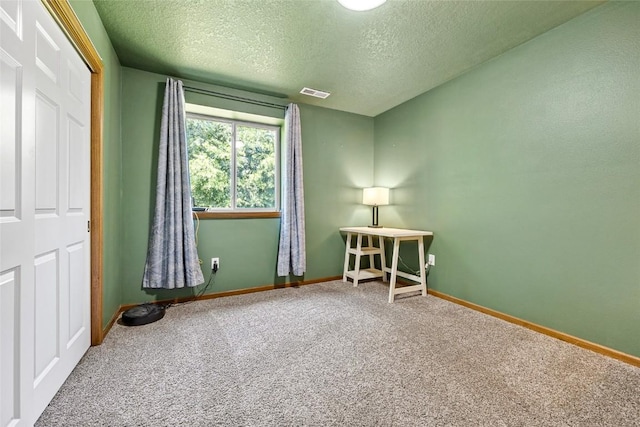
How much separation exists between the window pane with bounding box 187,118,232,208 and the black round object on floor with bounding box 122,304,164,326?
113 cm

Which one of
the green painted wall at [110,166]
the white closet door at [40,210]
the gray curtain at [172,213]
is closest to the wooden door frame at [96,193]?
the white closet door at [40,210]

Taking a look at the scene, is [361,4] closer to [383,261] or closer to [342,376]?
[342,376]

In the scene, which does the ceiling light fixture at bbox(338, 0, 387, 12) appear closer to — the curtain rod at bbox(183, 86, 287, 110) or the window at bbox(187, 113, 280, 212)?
the curtain rod at bbox(183, 86, 287, 110)

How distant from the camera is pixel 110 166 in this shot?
2.18 metres

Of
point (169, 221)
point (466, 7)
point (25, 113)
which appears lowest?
point (169, 221)

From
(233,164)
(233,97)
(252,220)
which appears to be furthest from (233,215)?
(233,97)

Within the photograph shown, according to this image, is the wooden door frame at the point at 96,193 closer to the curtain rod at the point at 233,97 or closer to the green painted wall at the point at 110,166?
the green painted wall at the point at 110,166

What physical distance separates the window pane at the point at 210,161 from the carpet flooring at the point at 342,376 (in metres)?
1.28

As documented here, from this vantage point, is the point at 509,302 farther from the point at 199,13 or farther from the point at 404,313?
the point at 199,13

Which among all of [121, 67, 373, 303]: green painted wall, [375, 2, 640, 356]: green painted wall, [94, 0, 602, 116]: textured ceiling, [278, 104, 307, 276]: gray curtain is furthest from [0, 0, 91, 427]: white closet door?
[375, 2, 640, 356]: green painted wall

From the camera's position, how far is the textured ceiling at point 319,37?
1807 millimetres

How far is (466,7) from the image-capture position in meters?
1.78

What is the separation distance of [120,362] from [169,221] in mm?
1247


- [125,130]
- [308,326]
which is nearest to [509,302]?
[308,326]
